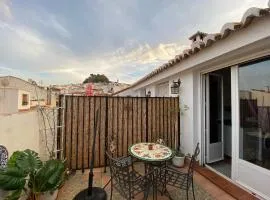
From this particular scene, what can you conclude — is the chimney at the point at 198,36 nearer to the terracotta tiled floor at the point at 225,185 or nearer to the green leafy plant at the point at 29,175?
the terracotta tiled floor at the point at 225,185

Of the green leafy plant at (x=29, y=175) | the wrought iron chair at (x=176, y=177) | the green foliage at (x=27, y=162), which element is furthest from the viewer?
the wrought iron chair at (x=176, y=177)

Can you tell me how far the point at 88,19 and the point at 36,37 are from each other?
2.24m

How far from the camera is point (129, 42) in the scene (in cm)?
1032

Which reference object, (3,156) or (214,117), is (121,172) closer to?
(3,156)

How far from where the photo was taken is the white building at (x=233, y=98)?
330 cm

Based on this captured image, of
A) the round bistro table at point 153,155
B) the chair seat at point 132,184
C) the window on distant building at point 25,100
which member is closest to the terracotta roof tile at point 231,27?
the round bistro table at point 153,155

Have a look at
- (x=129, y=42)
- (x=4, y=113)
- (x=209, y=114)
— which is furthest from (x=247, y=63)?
(x=129, y=42)

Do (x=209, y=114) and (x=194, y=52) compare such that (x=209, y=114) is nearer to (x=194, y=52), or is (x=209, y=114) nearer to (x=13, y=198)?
(x=194, y=52)

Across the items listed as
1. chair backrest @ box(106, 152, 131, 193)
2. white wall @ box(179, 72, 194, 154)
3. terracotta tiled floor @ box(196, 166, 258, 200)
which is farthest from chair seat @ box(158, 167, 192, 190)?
white wall @ box(179, 72, 194, 154)

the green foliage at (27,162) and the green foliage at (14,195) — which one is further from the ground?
the green foliage at (27,162)

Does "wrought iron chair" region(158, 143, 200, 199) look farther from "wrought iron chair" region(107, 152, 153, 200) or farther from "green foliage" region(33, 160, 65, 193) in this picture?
"green foliage" region(33, 160, 65, 193)

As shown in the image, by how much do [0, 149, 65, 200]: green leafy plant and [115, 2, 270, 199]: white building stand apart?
4.00m

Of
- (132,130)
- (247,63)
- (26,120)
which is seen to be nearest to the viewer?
(26,120)

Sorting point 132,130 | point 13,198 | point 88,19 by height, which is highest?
point 88,19
